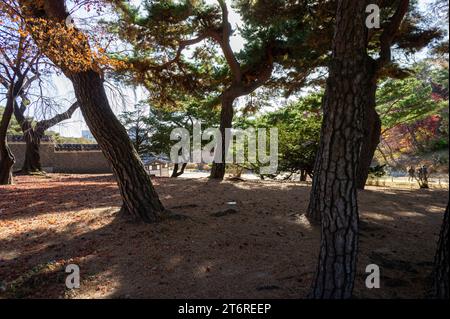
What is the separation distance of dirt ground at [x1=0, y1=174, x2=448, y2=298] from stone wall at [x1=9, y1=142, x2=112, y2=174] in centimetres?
1221

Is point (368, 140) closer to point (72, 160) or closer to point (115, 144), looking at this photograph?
point (115, 144)

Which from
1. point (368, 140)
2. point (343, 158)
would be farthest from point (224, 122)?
point (343, 158)

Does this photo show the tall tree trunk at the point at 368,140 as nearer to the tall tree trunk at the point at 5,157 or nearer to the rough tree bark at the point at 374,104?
the rough tree bark at the point at 374,104

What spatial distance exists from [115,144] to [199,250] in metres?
1.96

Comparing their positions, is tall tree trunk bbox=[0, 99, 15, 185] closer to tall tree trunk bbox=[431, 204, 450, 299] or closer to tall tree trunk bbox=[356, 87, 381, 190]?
tall tree trunk bbox=[356, 87, 381, 190]

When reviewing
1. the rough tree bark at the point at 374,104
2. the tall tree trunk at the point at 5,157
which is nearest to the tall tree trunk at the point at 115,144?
the rough tree bark at the point at 374,104

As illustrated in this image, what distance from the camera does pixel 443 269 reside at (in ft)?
6.89

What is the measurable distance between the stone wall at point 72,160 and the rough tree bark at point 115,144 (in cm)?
1392

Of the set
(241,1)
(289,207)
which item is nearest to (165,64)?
(241,1)

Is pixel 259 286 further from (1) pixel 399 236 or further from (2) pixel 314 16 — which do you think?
(2) pixel 314 16

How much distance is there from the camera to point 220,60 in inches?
415

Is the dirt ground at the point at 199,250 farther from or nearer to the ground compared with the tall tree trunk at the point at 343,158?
nearer to the ground

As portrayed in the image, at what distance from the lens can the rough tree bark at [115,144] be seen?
433cm

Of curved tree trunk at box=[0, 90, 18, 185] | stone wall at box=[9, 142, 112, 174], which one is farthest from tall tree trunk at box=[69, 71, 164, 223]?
stone wall at box=[9, 142, 112, 174]
